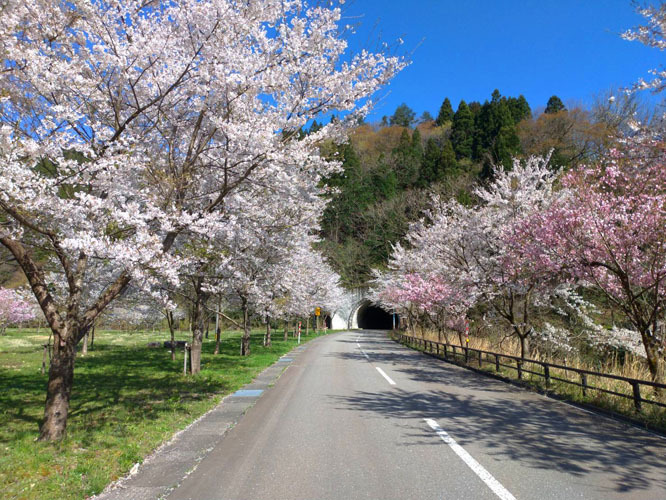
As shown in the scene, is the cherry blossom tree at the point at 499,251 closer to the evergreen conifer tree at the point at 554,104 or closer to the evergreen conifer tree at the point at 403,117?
the evergreen conifer tree at the point at 554,104

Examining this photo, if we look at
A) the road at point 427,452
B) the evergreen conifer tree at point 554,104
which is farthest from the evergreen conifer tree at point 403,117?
the road at point 427,452

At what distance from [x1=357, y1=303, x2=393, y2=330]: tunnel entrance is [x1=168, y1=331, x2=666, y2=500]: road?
225ft

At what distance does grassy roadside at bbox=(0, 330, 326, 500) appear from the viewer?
16.7ft

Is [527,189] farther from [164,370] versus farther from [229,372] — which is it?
[164,370]

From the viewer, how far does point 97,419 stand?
331 inches

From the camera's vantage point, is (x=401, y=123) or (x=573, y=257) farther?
(x=401, y=123)

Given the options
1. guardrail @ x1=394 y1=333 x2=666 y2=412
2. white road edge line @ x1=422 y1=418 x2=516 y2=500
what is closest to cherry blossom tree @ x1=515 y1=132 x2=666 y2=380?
guardrail @ x1=394 y1=333 x2=666 y2=412

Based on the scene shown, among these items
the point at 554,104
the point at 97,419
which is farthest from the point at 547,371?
the point at 554,104

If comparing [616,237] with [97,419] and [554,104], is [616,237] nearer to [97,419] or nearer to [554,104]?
[97,419]

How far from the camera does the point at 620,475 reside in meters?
5.00

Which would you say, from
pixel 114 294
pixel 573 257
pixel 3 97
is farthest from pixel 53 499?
pixel 573 257

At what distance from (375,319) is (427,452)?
7783 cm

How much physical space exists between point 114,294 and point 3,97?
10.6 ft

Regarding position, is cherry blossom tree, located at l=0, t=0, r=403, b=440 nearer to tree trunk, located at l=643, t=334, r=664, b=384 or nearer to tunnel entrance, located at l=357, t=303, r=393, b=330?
tree trunk, located at l=643, t=334, r=664, b=384
